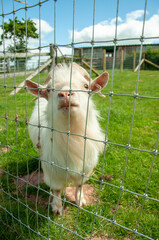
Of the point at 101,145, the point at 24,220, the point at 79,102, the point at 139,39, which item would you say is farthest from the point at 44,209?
the point at 139,39

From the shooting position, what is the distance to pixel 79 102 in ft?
5.57

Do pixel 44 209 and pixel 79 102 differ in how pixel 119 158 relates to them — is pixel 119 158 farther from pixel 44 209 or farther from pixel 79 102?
pixel 79 102

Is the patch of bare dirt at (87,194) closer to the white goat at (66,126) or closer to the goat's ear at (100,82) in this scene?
the white goat at (66,126)

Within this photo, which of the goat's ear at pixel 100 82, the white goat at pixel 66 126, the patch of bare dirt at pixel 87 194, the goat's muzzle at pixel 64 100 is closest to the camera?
the goat's muzzle at pixel 64 100

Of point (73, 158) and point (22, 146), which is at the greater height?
point (73, 158)

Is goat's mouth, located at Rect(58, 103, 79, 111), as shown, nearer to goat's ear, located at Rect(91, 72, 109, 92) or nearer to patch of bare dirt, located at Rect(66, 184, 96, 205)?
goat's ear, located at Rect(91, 72, 109, 92)

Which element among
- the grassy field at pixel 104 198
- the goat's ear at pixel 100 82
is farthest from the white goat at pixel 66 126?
the grassy field at pixel 104 198

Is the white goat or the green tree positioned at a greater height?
the green tree

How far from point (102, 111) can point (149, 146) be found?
6.82ft

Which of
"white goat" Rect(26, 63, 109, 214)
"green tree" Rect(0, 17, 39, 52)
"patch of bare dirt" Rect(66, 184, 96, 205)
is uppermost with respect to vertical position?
"green tree" Rect(0, 17, 39, 52)

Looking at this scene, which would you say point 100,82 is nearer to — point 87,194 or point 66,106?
point 66,106

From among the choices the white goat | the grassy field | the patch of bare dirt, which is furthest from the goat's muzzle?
the patch of bare dirt

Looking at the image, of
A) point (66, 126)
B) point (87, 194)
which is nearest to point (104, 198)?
point (87, 194)

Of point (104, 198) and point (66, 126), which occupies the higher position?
point (66, 126)
